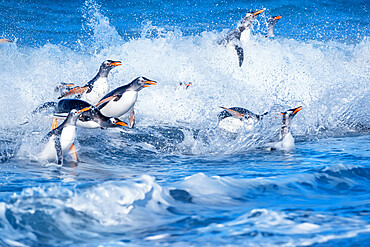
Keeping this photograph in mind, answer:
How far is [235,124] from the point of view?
6.10m

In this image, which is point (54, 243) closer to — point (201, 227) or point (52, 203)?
point (52, 203)

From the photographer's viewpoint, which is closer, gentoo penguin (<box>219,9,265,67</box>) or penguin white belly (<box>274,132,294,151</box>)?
penguin white belly (<box>274,132,294,151</box>)

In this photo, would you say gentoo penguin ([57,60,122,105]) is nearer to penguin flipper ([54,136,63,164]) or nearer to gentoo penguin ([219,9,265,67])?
penguin flipper ([54,136,63,164])

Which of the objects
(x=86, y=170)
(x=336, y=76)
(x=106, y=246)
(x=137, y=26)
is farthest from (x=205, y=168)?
(x=137, y=26)

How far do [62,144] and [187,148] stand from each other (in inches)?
58.4

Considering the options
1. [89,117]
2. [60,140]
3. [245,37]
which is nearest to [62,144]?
[60,140]

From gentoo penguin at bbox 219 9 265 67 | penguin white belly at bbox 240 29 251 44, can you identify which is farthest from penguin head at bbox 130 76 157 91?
penguin white belly at bbox 240 29 251 44

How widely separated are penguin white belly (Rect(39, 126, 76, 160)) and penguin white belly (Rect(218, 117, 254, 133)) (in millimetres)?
1985

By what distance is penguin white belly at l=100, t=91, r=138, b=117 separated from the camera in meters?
6.29

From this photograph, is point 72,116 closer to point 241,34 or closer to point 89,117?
point 89,117

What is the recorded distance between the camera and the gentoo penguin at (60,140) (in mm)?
4715

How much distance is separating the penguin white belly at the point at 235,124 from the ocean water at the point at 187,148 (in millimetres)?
99

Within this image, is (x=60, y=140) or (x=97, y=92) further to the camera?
(x=97, y=92)

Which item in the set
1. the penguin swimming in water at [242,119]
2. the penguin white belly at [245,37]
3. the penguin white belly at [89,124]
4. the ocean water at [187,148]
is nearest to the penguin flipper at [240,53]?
the ocean water at [187,148]
